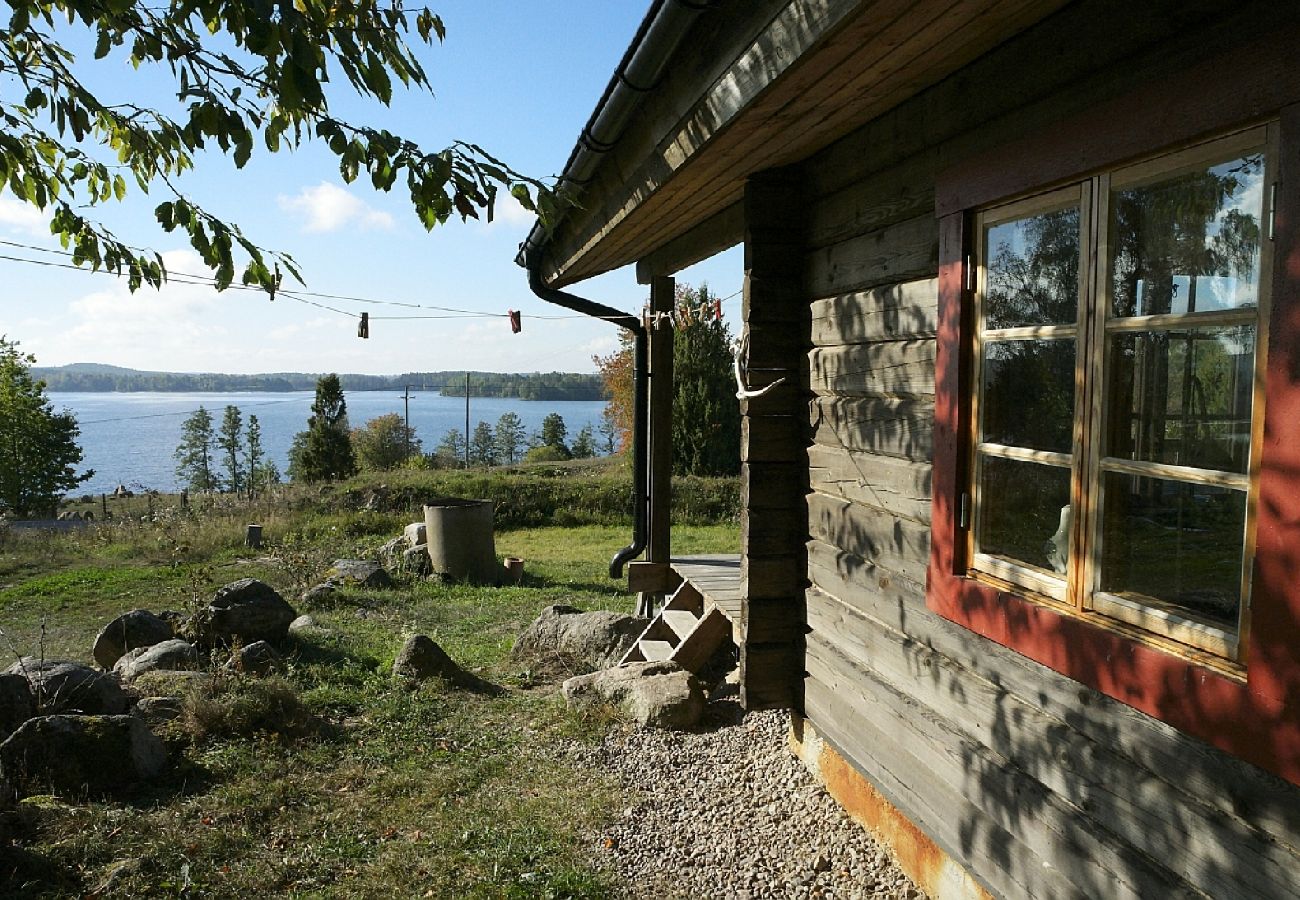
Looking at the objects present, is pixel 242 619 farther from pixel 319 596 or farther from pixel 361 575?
pixel 361 575

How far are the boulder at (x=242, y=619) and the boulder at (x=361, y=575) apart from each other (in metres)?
2.81

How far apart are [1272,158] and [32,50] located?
4.40m

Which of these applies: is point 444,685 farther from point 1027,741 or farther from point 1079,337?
point 1079,337

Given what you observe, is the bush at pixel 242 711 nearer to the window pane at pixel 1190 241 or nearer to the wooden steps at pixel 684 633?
the wooden steps at pixel 684 633

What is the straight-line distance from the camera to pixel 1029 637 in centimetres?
238

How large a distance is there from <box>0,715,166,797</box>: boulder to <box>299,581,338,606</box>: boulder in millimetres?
4539

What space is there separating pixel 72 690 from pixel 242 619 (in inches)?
78.4

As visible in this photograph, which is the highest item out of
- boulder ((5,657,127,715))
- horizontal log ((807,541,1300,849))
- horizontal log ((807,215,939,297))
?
horizontal log ((807,215,939,297))

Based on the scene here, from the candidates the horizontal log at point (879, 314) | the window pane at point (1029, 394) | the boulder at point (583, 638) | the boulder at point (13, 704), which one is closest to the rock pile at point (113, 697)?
the boulder at point (13, 704)

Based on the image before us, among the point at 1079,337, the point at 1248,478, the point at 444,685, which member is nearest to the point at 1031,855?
the point at 1248,478

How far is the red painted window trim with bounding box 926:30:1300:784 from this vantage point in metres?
1.63

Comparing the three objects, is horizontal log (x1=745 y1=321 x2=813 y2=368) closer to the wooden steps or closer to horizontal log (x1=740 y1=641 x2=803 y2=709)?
horizontal log (x1=740 y1=641 x2=803 y2=709)

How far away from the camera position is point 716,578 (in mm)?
6965

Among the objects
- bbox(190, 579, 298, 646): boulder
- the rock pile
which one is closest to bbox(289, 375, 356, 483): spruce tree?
bbox(190, 579, 298, 646): boulder
